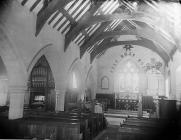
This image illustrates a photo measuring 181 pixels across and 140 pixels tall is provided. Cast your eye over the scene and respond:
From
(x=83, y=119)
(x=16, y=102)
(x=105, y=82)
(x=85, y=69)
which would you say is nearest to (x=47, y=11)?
(x=16, y=102)

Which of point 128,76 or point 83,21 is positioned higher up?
point 83,21

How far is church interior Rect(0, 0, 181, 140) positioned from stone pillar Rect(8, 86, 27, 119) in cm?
3

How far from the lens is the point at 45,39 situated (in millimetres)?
7316

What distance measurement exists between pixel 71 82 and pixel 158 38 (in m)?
6.14

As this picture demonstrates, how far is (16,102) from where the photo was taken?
235 inches

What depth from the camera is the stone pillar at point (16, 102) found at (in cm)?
587

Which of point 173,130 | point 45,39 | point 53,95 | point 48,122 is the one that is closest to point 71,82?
point 53,95

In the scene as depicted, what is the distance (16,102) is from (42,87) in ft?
17.0

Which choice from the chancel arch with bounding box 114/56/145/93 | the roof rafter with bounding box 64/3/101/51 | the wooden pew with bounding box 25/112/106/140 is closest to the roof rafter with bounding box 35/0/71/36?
the roof rafter with bounding box 64/3/101/51

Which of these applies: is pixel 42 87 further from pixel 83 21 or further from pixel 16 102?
pixel 16 102

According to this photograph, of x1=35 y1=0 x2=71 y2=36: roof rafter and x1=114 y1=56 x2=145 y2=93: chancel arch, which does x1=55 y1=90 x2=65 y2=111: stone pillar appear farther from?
x1=114 y1=56 x2=145 y2=93: chancel arch

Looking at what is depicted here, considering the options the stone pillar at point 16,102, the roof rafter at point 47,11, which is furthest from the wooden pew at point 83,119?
the roof rafter at point 47,11

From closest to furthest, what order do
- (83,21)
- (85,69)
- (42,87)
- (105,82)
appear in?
1. (83,21)
2. (42,87)
3. (85,69)
4. (105,82)

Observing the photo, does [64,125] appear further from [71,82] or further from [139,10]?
[71,82]
